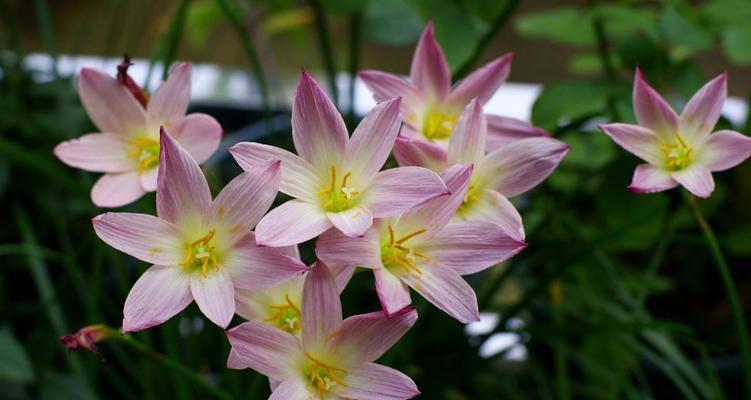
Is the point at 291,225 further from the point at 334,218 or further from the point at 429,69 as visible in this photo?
the point at 429,69

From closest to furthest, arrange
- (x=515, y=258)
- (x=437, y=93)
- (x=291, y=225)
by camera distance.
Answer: (x=291, y=225)
(x=437, y=93)
(x=515, y=258)

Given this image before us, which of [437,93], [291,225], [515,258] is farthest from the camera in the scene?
[515,258]

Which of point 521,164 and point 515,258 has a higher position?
point 521,164

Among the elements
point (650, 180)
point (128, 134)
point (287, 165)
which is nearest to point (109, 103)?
point (128, 134)

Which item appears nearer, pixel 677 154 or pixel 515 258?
pixel 677 154

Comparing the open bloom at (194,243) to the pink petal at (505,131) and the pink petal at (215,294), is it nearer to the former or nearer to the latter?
the pink petal at (215,294)

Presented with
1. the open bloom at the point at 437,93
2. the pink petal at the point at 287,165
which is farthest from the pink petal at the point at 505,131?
the pink petal at the point at 287,165

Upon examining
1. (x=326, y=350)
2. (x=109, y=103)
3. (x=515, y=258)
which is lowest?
(x=515, y=258)

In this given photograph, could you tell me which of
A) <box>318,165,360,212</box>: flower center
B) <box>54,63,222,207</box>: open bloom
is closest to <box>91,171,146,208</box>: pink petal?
<box>54,63,222,207</box>: open bloom
